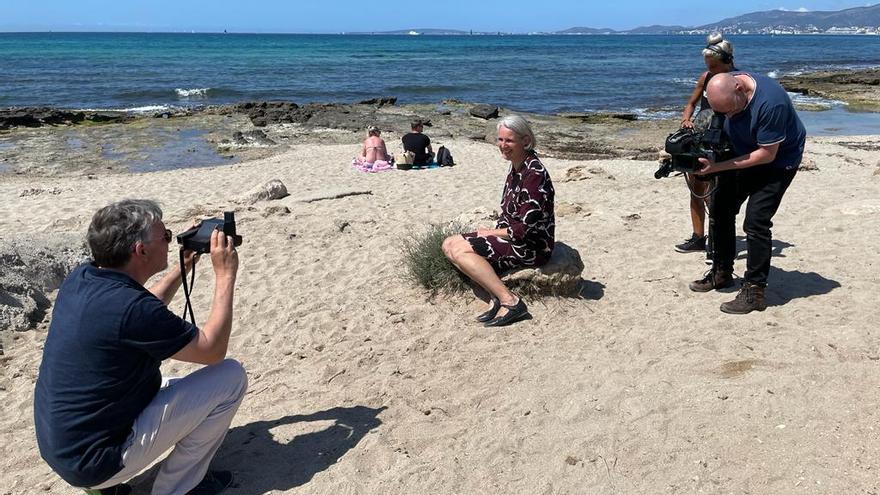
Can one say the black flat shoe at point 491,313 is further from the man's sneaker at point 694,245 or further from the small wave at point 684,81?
the small wave at point 684,81

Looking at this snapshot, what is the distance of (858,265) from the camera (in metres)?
5.81

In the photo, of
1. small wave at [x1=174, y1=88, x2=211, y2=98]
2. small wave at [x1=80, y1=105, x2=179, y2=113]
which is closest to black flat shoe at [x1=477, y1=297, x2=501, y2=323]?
small wave at [x1=80, y1=105, x2=179, y2=113]

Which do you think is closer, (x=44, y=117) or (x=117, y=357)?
(x=117, y=357)

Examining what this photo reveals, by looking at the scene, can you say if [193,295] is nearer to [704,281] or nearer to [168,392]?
[168,392]

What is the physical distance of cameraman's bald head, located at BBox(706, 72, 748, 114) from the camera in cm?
438

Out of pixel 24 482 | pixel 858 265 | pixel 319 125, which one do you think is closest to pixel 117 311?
pixel 24 482

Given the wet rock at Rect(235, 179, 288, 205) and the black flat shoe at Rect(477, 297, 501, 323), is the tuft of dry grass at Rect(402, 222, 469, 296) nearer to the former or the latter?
the black flat shoe at Rect(477, 297, 501, 323)

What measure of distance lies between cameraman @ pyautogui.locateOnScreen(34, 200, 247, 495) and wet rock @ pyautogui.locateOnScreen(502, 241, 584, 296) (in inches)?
104

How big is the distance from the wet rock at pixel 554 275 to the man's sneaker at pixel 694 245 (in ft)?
5.29

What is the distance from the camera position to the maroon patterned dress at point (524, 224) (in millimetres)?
4785

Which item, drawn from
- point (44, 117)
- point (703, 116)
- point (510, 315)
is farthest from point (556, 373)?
point (44, 117)

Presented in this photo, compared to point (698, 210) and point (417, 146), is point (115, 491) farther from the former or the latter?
point (417, 146)

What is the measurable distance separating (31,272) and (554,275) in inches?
182

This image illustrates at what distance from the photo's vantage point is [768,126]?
4426 mm
